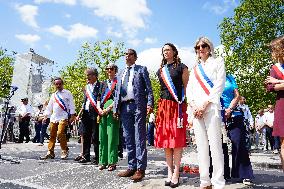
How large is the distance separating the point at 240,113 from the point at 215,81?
5.56 ft

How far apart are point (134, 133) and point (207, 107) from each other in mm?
2120

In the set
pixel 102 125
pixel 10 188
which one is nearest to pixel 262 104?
pixel 102 125

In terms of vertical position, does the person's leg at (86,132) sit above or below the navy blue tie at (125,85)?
below

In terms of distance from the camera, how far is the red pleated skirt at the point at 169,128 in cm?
533

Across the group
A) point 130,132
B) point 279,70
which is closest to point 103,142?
point 130,132

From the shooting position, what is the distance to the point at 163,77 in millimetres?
5621

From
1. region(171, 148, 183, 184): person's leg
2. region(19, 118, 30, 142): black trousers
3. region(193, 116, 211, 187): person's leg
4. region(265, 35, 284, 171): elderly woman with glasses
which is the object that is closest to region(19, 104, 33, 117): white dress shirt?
region(19, 118, 30, 142): black trousers

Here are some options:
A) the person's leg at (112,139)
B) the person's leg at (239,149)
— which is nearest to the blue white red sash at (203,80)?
the person's leg at (239,149)

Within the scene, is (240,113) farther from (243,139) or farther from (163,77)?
(163,77)

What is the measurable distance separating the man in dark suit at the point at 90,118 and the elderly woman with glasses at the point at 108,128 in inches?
17.2

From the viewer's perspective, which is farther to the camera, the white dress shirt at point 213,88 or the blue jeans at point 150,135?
the blue jeans at point 150,135

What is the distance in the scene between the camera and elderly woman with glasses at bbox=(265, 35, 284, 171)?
450 centimetres

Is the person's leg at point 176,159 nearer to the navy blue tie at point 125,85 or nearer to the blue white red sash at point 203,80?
the blue white red sash at point 203,80

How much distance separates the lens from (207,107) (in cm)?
455
